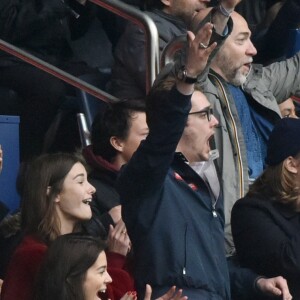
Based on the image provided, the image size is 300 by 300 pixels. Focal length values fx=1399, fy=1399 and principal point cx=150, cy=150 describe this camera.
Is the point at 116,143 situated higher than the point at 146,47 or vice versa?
the point at 146,47

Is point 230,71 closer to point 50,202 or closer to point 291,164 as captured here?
point 291,164

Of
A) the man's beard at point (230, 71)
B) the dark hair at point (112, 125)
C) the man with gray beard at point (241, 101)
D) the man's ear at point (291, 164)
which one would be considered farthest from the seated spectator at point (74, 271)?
the man's beard at point (230, 71)

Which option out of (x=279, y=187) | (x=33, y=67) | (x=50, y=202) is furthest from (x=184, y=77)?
(x=33, y=67)

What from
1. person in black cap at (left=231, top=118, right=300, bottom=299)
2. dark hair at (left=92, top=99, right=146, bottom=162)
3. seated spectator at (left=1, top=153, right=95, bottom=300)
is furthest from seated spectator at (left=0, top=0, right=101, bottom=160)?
Answer: person in black cap at (left=231, top=118, right=300, bottom=299)

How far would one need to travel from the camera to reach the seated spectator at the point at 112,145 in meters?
6.85

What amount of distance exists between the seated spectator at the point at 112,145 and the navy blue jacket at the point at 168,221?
2.75ft

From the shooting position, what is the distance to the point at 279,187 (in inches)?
260

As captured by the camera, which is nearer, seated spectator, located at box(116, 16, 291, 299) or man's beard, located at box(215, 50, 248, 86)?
seated spectator, located at box(116, 16, 291, 299)

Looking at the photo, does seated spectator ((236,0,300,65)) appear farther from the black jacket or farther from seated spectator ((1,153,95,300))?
seated spectator ((1,153,95,300))

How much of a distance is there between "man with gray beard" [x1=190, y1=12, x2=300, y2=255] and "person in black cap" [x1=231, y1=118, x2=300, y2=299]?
0.48 metres

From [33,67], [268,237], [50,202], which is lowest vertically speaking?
[33,67]

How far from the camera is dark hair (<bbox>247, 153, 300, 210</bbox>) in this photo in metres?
6.58

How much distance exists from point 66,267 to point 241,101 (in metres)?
2.35

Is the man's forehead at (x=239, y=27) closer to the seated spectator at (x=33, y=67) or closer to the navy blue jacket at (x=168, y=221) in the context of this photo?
the seated spectator at (x=33, y=67)
